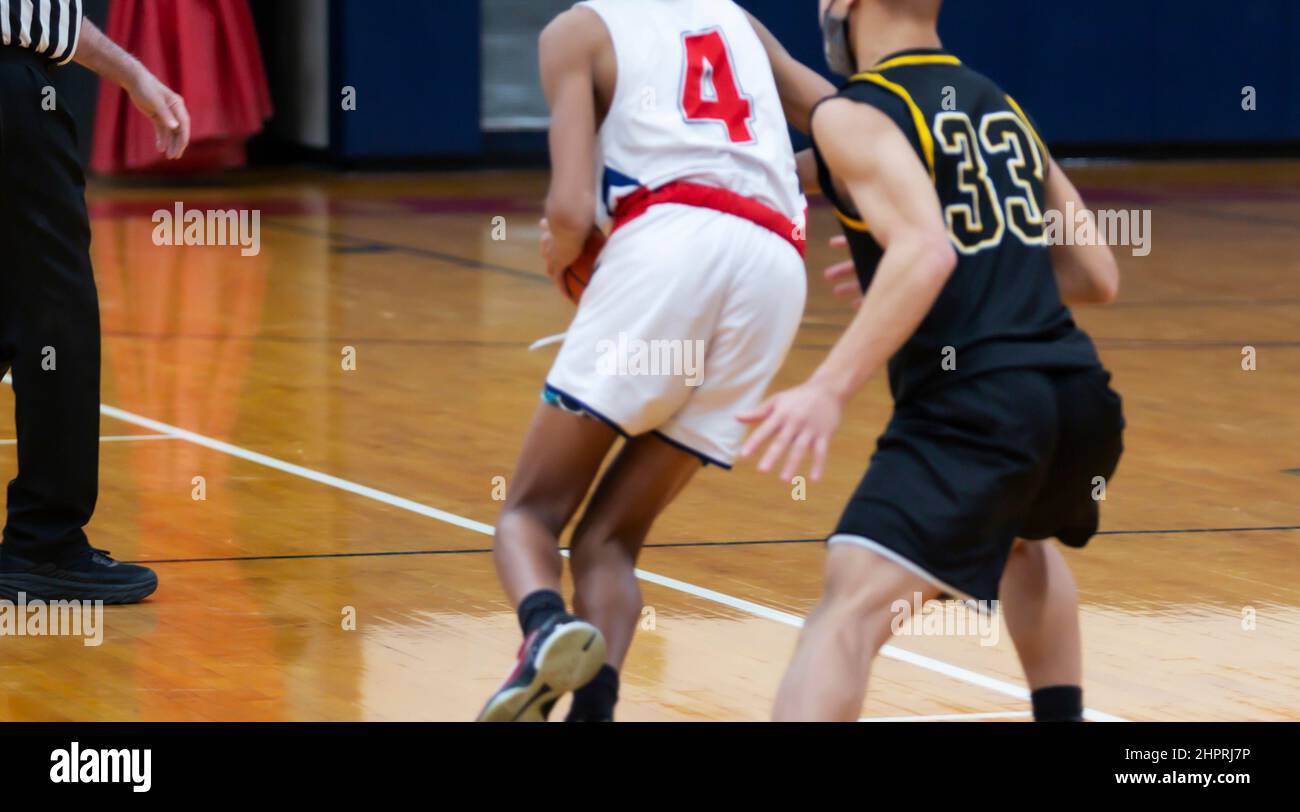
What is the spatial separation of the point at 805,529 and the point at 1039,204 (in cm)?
264

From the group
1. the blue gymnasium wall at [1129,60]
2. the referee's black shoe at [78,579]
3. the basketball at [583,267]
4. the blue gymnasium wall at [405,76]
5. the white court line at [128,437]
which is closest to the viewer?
the basketball at [583,267]

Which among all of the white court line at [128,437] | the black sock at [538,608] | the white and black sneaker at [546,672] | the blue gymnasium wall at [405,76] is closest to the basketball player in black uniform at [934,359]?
the white and black sneaker at [546,672]

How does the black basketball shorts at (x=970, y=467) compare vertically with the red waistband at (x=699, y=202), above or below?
below

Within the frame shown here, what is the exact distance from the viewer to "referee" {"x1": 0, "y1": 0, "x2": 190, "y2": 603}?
5082 millimetres

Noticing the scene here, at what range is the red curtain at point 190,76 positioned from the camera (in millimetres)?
15164

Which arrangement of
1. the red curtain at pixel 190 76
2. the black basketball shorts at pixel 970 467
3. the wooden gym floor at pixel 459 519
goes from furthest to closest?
the red curtain at pixel 190 76
the wooden gym floor at pixel 459 519
the black basketball shorts at pixel 970 467

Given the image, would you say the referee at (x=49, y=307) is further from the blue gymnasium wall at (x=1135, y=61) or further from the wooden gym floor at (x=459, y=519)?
the blue gymnasium wall at (x=1135, y=61)

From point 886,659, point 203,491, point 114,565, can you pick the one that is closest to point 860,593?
point 886,659

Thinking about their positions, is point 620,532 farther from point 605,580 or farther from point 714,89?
point 714,89

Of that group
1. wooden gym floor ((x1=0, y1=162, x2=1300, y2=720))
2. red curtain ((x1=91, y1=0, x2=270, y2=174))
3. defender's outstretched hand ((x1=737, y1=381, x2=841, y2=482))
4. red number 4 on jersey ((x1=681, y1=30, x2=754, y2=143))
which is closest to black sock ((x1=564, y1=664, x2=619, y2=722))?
wooden gym floor ((x1=0, y1=162, x2=1300, y2=720))

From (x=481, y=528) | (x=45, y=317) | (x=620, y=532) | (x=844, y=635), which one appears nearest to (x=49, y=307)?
(x=45, y=317)

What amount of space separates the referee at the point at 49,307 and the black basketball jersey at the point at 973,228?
2234mm

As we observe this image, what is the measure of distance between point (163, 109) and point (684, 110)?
5.80ft

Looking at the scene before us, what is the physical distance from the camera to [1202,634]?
5125 mm
